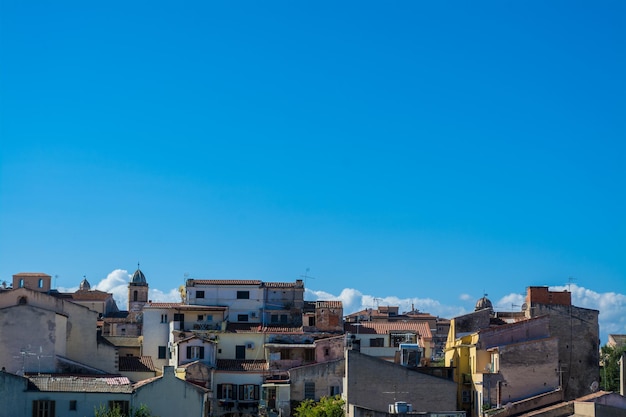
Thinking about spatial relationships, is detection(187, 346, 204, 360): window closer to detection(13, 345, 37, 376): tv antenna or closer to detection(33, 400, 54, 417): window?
detection(13, 345, 37, 376): tv antenna

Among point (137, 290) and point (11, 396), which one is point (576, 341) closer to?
point (11, 396)

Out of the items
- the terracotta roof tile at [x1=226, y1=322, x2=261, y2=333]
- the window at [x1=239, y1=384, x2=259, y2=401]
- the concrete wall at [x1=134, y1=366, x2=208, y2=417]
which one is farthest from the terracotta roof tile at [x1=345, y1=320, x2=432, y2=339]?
the concrete wall at [x1=134, y1=366, x2=208, y2=417]

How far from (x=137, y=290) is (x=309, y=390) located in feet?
174

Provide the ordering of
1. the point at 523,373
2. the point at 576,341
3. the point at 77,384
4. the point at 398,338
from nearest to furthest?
the point at 77,384 → the point at 523,373 → the point at 576,341 → the point at 398,338

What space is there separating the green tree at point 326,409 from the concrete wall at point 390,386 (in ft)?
2.36

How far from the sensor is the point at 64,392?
51.8 meters

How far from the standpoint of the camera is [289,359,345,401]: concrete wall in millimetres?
63469

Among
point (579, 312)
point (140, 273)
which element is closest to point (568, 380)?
point (579, 312)

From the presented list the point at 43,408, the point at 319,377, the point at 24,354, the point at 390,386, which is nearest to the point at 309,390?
the point at 319,377

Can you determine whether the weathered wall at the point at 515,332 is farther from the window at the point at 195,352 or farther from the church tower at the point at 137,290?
the church tower at the point at 137,290

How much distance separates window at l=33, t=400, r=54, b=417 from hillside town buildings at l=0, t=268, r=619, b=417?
5 cm

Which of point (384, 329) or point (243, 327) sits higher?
point (384, 329)

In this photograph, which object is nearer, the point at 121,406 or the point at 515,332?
the point at 121,406

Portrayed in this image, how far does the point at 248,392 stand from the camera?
66.8 meters
